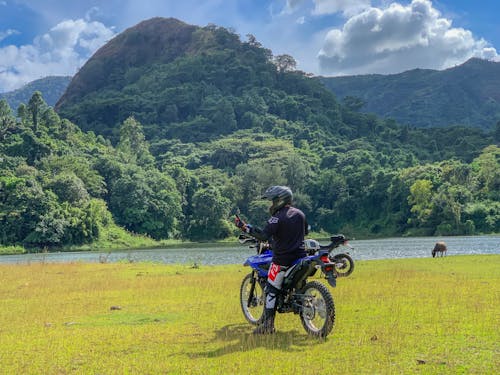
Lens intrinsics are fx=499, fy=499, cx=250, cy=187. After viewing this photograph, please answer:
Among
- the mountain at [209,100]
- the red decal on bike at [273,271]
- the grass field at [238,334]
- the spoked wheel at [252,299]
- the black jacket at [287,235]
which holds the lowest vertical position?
the grass field at [238,334]

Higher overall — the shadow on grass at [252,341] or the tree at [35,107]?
the tree at [35,107]

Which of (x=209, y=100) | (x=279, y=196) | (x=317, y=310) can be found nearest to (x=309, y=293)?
(x=317, y=310)

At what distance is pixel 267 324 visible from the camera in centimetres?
886

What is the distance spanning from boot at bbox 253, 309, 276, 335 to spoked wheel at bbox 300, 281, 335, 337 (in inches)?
21.9

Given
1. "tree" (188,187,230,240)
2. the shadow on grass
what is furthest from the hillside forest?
the shadow on grass

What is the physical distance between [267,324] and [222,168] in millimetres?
127107

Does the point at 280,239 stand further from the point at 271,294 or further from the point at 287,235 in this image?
the point at 271,294

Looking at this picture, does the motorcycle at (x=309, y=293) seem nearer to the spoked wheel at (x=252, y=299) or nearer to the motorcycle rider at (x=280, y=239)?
the motorcycle rider at (x=280, y=239)

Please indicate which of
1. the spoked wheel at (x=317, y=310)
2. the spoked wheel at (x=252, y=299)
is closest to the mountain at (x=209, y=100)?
the spoked wheel at (x=252, y=299)

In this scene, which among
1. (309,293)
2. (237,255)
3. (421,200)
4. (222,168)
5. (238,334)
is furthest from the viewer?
(222,168)

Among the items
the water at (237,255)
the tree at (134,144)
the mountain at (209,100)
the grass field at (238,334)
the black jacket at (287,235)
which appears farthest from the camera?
the mountain at (209,100)

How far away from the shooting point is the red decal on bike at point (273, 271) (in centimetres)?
872

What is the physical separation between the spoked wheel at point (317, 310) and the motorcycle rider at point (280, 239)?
526 mm

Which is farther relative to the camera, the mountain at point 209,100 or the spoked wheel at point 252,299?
the mountain at point 209,100
